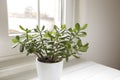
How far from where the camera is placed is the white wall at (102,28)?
4.56ft

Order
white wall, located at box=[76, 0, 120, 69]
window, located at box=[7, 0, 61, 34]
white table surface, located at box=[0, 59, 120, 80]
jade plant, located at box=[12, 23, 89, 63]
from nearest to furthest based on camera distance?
jade plant, located at box=[12, 23, 89, 63]
white table surface, located at box=[0, 59, 120, 80]
window, located at box=[7, 0, 61, 34]
white wall, located at box=[76, 0, 120, 69]

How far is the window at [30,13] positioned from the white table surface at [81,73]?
0.34 meters

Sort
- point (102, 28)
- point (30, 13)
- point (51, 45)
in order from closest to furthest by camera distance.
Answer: point (51, 45) → point (30, 13) → point (102, 28)

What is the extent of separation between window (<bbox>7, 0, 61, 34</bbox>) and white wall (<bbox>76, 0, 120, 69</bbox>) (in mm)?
204

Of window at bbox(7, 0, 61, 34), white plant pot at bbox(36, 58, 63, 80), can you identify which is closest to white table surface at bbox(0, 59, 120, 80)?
white plant pot at bbox(36, 58, 63, 80)

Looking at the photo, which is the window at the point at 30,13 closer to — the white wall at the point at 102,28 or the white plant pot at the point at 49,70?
the white wall at the point at 102,28

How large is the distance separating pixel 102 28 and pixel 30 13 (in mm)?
704

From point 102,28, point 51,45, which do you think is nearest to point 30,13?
point 51,45

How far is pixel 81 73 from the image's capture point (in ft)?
3.30

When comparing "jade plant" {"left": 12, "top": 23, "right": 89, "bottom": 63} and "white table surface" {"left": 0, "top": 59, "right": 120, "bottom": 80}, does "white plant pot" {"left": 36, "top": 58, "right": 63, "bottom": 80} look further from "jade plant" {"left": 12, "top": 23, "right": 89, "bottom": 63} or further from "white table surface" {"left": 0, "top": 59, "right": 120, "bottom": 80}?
"white table surface" {"left": 0, "top": 59, "right": 120, "bottom": 80}

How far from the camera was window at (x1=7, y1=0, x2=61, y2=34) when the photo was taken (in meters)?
1.13

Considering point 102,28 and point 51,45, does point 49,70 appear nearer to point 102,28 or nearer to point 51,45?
point 51,45

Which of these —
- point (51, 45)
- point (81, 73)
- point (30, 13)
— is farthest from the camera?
point (30, 13)

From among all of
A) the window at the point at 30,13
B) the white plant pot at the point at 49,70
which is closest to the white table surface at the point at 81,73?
the white plant pot at the point at 49,70
